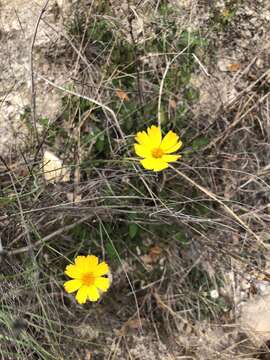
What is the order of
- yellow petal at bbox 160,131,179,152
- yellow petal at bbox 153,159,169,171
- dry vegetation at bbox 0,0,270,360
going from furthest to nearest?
dry vegetation at bbox 0,0,270,360, yellow petal at bbox 160,131,179,152, yellow petal at bbox 153,159,169,171

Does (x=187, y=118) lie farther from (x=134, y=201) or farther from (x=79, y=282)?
(x=79, y=282)

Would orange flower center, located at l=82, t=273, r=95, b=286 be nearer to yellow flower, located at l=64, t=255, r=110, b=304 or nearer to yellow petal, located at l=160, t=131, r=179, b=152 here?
yellow flower, located at l=64, t=255, r=110, b=304

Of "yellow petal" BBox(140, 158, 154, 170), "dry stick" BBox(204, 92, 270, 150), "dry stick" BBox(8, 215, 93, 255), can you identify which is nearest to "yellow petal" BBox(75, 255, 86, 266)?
"dry stick" BBox(8, 215, 93, 255)

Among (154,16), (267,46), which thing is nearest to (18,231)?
(154,16)

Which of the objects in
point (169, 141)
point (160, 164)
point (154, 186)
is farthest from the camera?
point (154, 186)

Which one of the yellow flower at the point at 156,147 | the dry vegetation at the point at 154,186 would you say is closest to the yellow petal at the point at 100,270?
the dry vegetation at the point at 154,186

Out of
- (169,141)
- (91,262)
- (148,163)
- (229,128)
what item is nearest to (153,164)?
(148,163)

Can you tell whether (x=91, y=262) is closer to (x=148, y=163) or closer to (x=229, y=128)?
(x=148, y=163)
